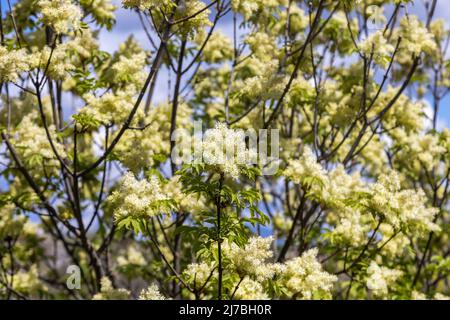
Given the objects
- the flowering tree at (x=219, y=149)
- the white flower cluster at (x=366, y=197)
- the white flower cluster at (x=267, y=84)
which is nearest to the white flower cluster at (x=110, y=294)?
the flowering tree at (x=219, y=149)

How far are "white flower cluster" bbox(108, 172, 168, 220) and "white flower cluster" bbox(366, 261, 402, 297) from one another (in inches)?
113

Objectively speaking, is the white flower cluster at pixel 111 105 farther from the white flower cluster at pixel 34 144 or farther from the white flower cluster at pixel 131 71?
the white flower cluster at pixel 34 144

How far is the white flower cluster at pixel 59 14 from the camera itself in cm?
491

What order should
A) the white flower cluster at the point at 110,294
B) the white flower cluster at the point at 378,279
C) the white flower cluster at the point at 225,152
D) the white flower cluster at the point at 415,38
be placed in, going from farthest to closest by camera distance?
the white flower cluster at the point at 415,38 → the white flower cluster at the point at 378,279 → the white flower cluster at the point at 110,294 → the white flower cluster at the point at 225,152

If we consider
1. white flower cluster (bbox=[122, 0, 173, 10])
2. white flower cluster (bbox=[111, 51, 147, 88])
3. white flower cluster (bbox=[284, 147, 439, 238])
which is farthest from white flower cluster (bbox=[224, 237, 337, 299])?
white flower cluster (bbox=[111, 51, 147, 88])

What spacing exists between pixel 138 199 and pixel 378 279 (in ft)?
10.3

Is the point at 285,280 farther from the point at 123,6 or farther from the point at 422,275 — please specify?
the point at 422,275

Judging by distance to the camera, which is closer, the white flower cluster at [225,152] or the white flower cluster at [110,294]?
the white flower cluster at [225,152]

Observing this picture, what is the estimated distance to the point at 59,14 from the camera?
494 cm

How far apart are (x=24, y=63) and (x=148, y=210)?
1.85m

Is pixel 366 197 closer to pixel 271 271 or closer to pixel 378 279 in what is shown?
pixel 378 279

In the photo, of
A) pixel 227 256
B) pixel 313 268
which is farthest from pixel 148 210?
pixel 313 268

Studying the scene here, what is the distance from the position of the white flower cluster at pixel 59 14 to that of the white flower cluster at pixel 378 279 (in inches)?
155

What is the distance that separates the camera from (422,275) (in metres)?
8.77
